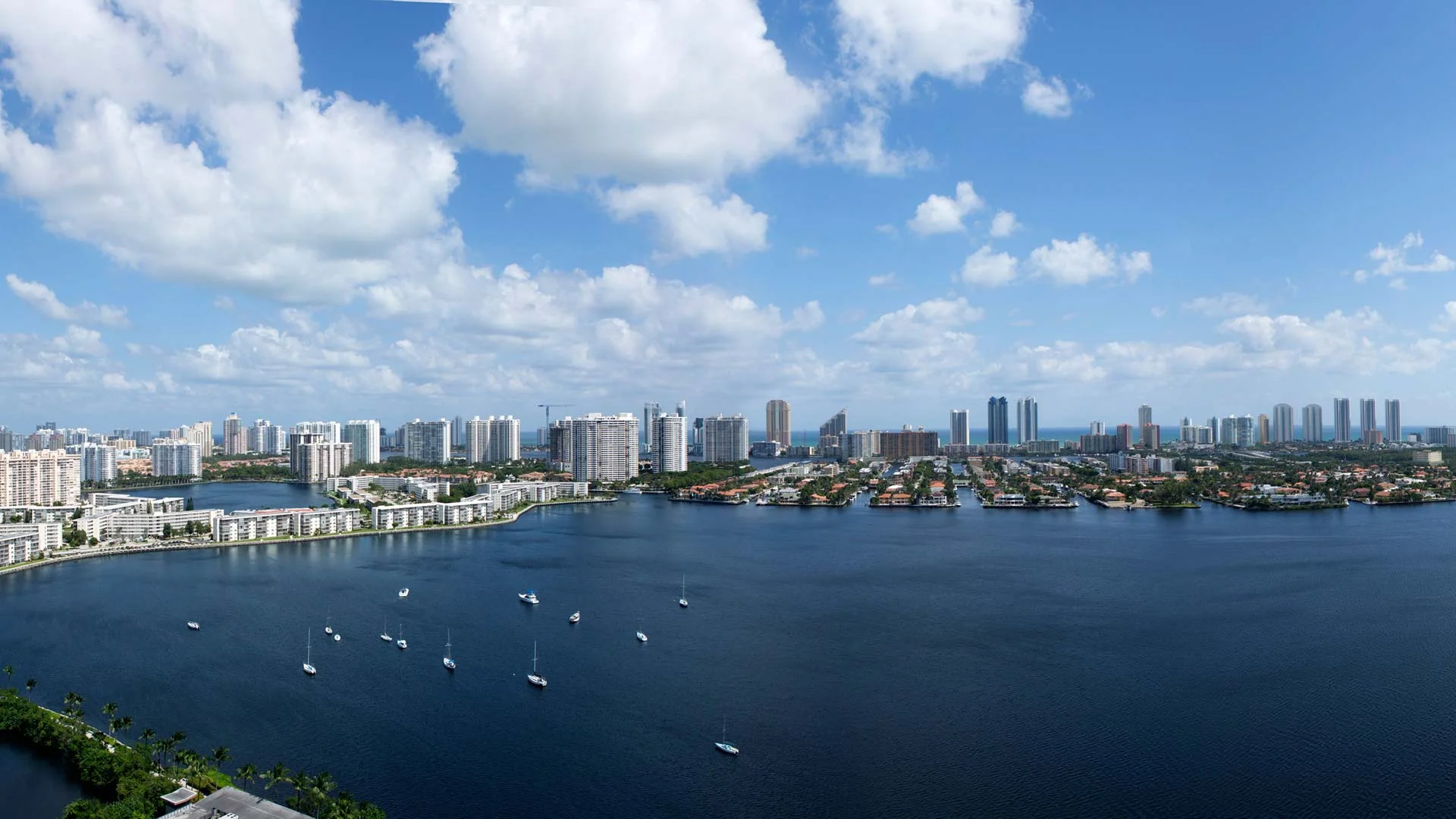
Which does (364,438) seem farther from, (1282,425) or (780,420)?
(1282,425)

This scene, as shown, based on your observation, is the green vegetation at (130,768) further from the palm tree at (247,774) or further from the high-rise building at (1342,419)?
the high-rise building at (1342,419)

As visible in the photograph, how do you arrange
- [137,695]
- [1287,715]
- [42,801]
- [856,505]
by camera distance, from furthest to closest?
[856,505], [137,695], [1287,715], [42,801]

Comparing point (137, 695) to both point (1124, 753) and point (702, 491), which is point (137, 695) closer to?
point (1124, 753)

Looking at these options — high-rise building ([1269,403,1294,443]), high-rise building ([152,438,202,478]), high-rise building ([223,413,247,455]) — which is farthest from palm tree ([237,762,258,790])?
high-rise building ([1269,403,1294,443])

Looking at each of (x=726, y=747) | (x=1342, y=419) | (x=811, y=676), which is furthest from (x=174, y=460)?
(x=1342, y=419)

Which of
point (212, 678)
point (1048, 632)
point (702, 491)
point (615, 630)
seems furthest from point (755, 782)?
point (702, 491)
